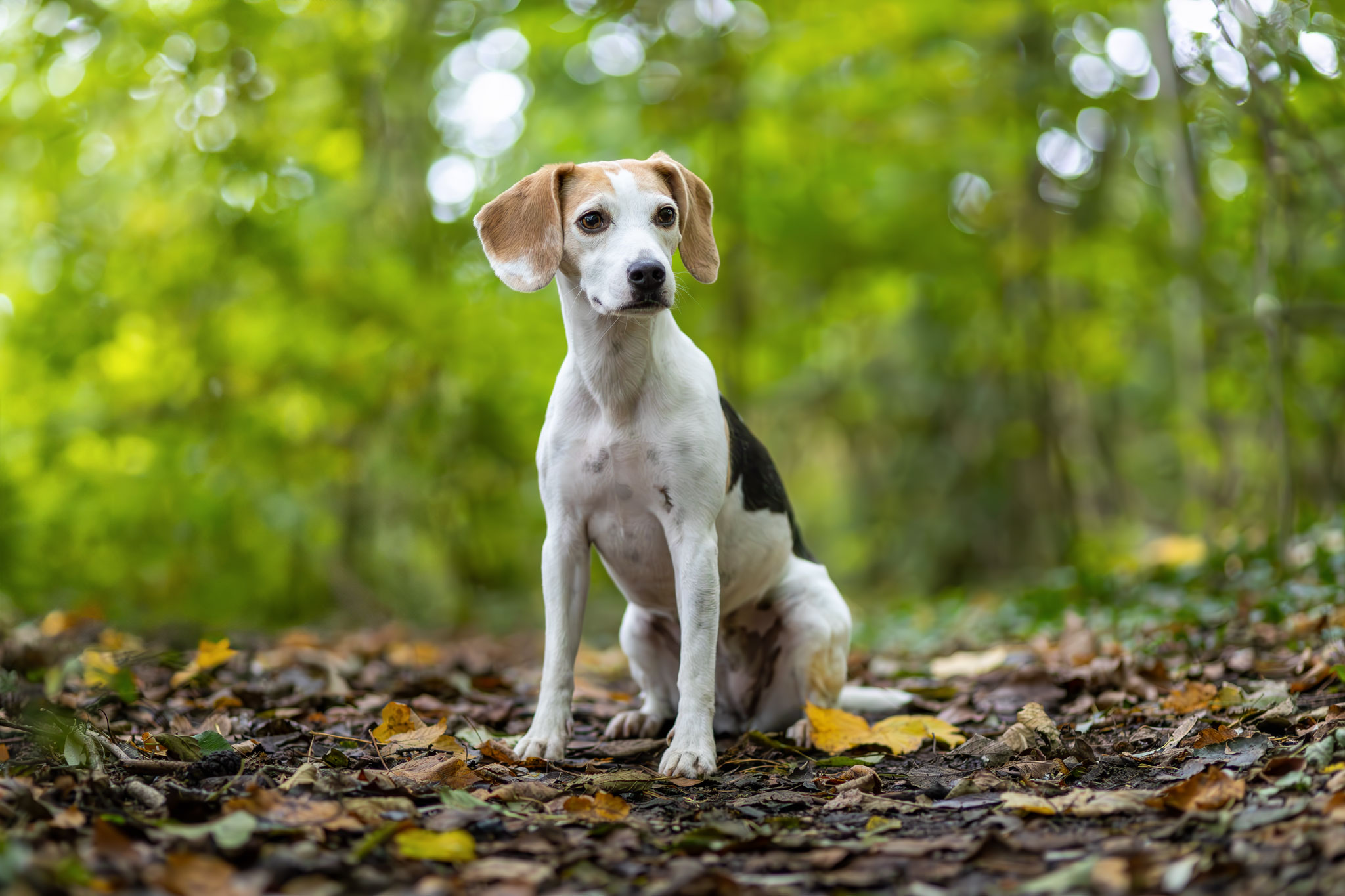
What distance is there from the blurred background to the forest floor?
3003 mm

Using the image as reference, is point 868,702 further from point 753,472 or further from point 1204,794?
point 1204,794

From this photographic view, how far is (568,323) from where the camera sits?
3.53 meters

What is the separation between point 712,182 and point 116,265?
4873mm

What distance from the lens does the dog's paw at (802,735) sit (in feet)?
12.0

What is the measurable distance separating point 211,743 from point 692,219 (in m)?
2.28

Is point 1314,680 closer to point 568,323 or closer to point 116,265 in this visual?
point 568,323

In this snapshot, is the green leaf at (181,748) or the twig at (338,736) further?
the twig at (338,736)

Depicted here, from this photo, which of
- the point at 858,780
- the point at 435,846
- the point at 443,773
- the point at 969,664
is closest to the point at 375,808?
the point at 435,846

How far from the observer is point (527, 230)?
340 cm

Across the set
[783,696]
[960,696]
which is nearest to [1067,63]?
[960,696]

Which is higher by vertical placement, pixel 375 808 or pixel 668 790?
pixel 375 808

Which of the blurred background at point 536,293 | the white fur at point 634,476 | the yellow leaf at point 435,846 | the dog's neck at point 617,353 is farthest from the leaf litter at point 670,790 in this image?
the blurred background at point 536,293

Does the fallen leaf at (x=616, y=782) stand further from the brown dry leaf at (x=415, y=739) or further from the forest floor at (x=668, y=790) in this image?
the brown dry leaf at (x=415, y=739)

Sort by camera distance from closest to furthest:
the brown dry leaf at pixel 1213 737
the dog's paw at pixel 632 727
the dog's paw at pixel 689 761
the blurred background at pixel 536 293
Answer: the brown dry leaf at pixel 1213 737 < the dog's paw at pixel 689 761 < the dog's paw at pixel 632 727 < the blurred background at pixel 536 293
